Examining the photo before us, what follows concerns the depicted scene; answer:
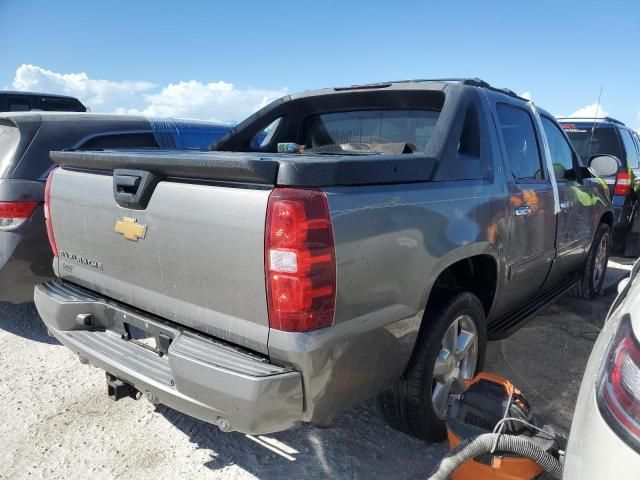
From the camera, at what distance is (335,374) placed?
1911mm

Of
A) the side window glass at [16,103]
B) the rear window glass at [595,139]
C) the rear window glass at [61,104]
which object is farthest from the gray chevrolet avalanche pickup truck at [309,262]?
the rear window glass at [61,104]

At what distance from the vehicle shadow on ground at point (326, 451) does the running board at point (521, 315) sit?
96 cm

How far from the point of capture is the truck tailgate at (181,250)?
6.11ft

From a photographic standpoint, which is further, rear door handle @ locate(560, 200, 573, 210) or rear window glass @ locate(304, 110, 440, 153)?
rear door handle @ locate(560, 200, 573, 210)

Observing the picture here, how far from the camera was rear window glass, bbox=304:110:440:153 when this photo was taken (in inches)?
126

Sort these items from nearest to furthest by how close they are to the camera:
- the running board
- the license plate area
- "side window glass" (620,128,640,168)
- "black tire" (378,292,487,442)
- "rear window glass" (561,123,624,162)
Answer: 1. the license plate area
2. "black tire" (378,292,487,442)
3. the running board
4. "rear window glass" (561,123,624,162)
5. "side window glass" (620,128,640,168)

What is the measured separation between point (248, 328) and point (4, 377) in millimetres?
2563

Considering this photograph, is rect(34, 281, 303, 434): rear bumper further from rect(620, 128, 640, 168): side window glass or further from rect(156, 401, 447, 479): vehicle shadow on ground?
rect(620, 128, 640, 168): side window glass

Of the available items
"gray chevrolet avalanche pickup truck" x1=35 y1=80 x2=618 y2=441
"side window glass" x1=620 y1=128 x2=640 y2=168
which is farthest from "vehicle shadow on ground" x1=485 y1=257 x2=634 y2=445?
"side window glass" x1=620 y1=128 x2=640 y2=168

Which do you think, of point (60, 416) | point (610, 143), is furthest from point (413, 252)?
point (610, 143)

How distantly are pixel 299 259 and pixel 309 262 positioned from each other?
4 centimetres

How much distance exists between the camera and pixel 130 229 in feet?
7.40

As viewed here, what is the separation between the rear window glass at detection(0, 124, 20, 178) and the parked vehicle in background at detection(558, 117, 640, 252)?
22.4 ft

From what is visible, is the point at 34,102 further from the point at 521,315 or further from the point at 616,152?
the point at 616,152
